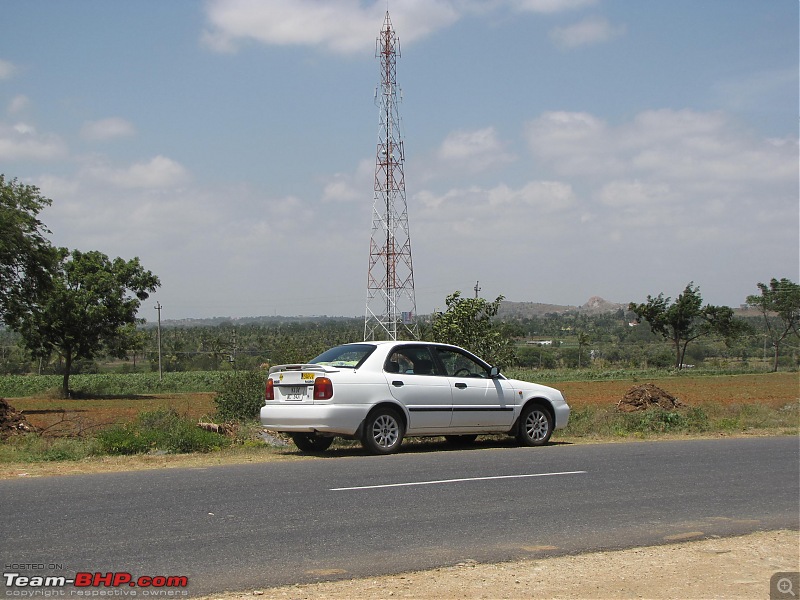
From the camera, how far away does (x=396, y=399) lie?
1364 cm

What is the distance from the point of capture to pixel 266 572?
6.83m

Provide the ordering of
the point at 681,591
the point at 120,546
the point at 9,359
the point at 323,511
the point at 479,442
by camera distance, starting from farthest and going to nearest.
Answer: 1. the point at 9,359
2. the point at 479,442
3. the point at 323,511
4. the point at 120,546
5. the point at 681,591

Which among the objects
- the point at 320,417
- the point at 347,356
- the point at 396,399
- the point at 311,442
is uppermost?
the point at 347,356

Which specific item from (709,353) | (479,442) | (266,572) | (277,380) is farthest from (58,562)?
(709,353)

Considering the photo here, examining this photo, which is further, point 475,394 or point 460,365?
point 460,365

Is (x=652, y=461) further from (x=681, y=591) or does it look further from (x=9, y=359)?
(x=9, y=359)

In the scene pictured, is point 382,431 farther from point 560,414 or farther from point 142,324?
point 142,324

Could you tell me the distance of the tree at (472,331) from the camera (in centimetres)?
2673

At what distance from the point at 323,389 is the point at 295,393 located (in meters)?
0.58

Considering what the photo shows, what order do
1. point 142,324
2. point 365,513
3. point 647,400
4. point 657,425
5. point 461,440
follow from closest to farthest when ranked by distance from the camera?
point 365,513 → point 461,440 → point 657,425 → point 647,400 → point 142,324

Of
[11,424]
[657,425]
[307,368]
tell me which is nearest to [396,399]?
[307,368]

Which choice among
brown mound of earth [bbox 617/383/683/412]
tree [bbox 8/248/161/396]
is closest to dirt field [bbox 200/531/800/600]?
brown mound of earth [bbox 617/383/683/412]

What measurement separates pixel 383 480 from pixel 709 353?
118 metres

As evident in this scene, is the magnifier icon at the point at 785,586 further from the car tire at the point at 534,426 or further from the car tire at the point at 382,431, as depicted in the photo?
the car tire at the point at 534,426
